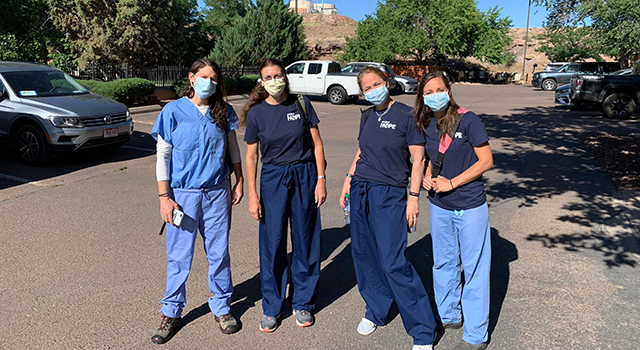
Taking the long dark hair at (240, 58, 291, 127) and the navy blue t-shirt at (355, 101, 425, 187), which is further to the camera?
the long dark hair at (240, 58, 291, 127)

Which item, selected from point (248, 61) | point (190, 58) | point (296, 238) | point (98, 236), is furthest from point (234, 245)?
point (190, 58)

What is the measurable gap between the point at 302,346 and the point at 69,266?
2.52 m

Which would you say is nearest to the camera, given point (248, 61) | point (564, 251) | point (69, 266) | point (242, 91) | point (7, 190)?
point (69, 266)

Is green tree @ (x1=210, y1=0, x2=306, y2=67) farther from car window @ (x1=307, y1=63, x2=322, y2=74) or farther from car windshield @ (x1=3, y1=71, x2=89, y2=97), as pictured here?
car windshield @ (x1=3, y1=71, x2=89, y2=97)

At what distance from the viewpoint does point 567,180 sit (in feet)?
26.9

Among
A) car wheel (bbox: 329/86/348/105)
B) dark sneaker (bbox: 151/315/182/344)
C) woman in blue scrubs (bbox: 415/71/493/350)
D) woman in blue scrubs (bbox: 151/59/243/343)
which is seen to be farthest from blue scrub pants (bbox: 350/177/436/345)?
car wheel (bbox: 329/86/348/105)

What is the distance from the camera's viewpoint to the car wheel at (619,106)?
1577cm

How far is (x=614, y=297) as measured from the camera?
13.8 feet

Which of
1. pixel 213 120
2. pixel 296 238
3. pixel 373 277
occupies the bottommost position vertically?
pixel 373 277

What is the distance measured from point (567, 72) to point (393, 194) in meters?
31.6

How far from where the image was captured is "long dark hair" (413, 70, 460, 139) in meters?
3.23

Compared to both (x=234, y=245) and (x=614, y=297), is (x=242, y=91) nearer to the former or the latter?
(x=234, y=245)

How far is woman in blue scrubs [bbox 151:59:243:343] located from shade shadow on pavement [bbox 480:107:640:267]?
352 cm

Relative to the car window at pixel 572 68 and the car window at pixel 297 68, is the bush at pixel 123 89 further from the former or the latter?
the car window at pixel 572 68
